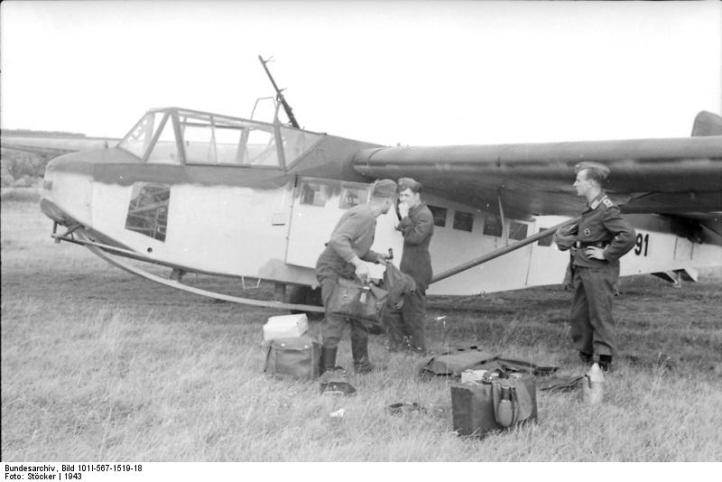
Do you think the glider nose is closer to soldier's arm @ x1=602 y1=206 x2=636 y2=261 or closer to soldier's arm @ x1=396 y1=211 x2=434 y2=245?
soldier's arm @ x1=396 y1=211 x2=434 y2=245

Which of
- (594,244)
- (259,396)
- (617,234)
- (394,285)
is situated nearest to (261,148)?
(394,285)

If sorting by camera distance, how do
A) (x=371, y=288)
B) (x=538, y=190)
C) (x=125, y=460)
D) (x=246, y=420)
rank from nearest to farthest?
(x=125, y=460)
(x=246, y=420)
(x=371, y=288)
(x=538, y=190)

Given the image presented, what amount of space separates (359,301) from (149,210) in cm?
326

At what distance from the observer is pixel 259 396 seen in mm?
4973

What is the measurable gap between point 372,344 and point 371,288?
1821 millimetres

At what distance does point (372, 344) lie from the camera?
23.9 feet

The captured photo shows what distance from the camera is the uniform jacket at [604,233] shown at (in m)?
5.80

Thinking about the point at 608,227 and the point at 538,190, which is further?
the point at 538,190

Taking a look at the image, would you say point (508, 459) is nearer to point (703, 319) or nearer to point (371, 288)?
point (371, 288)

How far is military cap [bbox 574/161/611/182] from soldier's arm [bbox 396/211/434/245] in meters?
1.65

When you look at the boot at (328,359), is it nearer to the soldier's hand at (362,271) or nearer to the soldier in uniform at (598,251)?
the soldier's hand at (362,271)

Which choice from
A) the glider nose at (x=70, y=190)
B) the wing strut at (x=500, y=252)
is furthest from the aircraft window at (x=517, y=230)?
the glider nose at (x=70, y=190)

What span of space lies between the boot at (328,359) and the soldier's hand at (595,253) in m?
2.56
